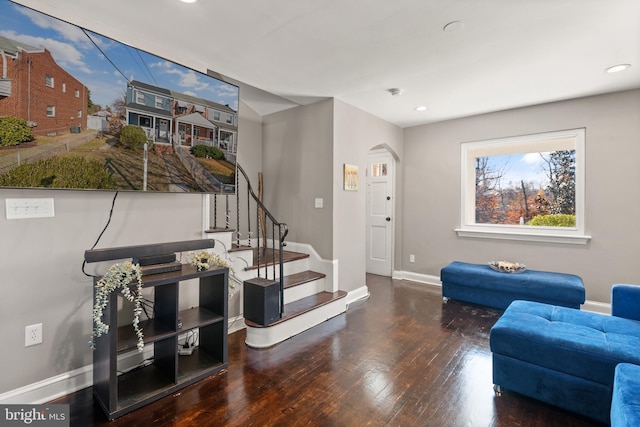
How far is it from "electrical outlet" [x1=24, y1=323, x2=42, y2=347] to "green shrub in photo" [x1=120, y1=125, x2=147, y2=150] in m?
1.27

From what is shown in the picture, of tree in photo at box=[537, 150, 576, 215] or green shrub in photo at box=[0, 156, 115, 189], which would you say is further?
tree in photo at box=[537, 150, 576, 215]

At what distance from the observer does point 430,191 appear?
4.85 metres

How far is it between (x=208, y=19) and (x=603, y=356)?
3.25 metres

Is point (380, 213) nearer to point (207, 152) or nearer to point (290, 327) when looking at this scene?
point (290, 327)

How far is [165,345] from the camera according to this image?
221 cm

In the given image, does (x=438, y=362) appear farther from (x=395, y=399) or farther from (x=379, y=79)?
(x=379, y=79)

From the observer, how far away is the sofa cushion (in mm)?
1783

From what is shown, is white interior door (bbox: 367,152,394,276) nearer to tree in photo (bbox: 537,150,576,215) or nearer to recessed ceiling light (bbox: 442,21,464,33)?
tree in photo (bbox: 537,150,576,215)

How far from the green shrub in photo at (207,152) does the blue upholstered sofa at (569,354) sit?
8.29 feet

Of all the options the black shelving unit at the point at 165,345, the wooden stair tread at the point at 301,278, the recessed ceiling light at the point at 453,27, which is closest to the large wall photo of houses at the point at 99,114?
the black shelving unit at the point at 165,345

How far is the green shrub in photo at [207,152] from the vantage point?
254 centimetres

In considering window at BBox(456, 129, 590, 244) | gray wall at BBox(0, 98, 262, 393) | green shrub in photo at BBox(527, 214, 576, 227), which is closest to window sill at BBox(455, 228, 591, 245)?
window at BBox(456, 129, 590, 244)

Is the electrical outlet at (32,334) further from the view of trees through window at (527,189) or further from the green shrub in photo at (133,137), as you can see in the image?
the view of trees through window at (527,189)

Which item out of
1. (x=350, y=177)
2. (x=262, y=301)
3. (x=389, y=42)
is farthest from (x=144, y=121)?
(x=350, y=177)
